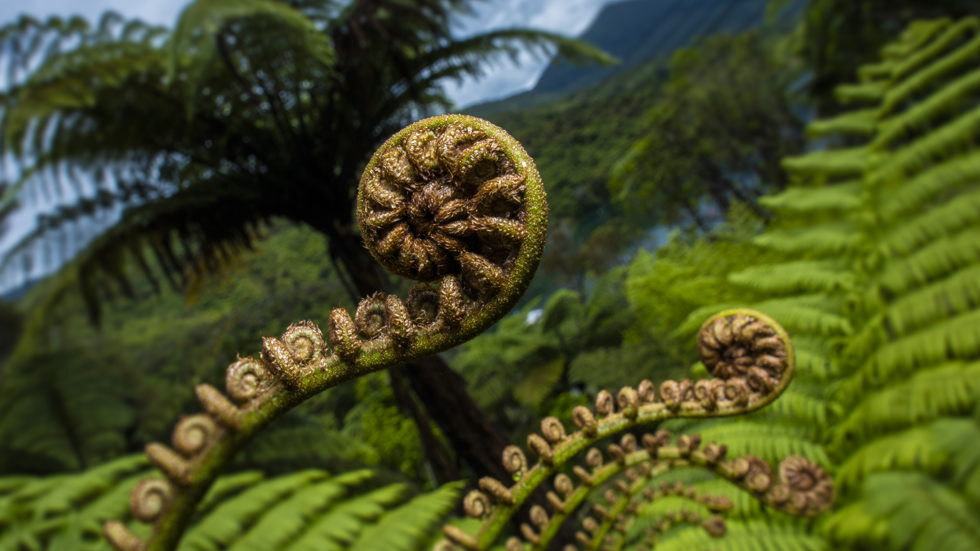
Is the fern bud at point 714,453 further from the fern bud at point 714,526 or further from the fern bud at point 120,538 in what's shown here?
the fern bud at point 120,538

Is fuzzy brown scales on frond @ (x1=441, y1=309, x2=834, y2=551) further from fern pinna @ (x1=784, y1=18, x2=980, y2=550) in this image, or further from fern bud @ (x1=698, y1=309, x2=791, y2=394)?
fern pinna @ (x1=784, y1=18, x2=980, y2=550)

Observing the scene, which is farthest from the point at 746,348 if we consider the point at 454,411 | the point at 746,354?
the point at 454,411

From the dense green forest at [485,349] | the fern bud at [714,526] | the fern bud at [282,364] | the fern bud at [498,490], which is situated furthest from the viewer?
the fern bud at [714,526]

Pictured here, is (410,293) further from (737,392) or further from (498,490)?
(737,392)

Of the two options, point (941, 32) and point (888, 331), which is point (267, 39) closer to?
point (888, 331)

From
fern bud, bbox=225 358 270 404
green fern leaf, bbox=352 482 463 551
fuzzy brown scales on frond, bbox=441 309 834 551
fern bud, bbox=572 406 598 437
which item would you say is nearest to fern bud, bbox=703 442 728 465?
fuzzy brown scales on frond, bbox=441 309 834 551

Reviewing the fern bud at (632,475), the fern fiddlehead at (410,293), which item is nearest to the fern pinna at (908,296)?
the fern bud at (632,475)

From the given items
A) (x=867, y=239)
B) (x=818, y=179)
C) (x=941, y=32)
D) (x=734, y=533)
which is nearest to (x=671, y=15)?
(x=941, y=32)
